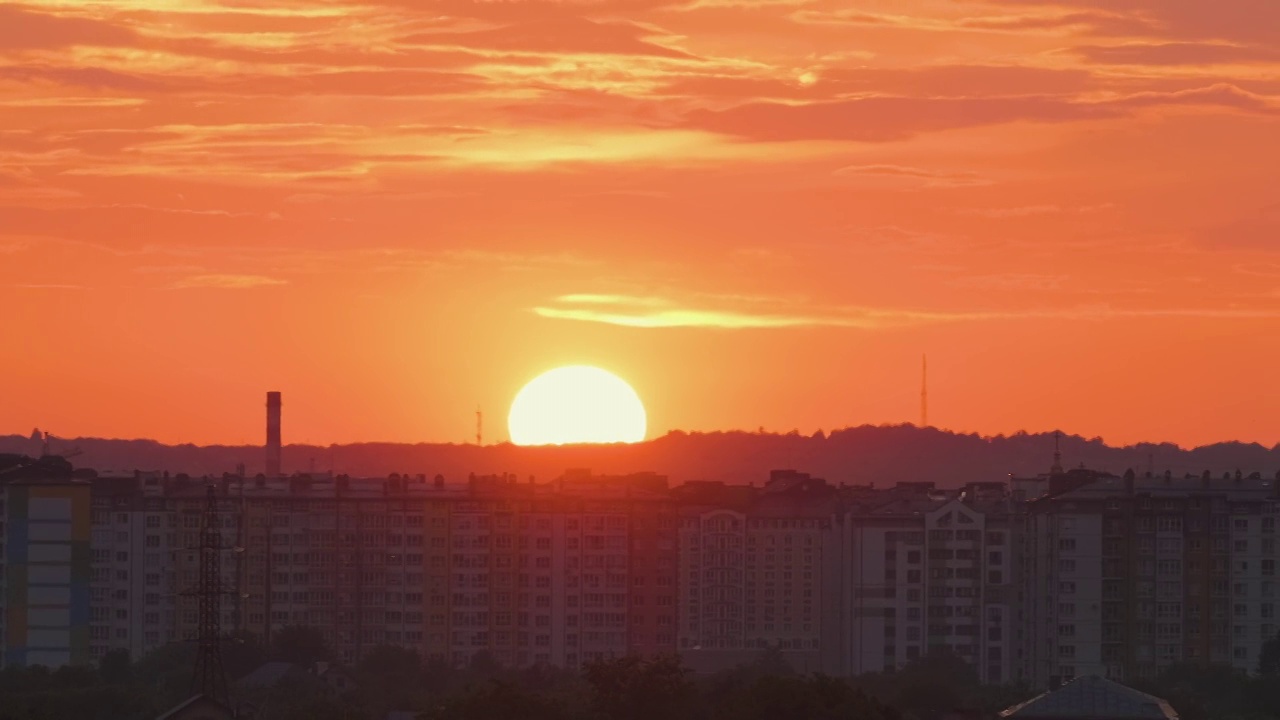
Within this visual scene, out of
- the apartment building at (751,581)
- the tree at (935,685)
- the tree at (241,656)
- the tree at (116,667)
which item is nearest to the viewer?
the tree at (935,685)

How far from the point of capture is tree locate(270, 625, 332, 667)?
128500mm

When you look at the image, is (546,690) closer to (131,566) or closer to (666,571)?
(666,571)

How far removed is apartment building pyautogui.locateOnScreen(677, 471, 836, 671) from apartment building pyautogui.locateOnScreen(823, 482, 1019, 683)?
6081 millimetres

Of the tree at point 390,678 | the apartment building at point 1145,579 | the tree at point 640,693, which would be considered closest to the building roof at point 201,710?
the tree at point 640,693

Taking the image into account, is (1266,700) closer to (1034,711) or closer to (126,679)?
(1034,711)

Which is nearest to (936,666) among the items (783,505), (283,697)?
(783,505)

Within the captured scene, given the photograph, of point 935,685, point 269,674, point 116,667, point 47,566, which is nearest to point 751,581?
point 935,685

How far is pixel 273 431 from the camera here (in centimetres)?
17225

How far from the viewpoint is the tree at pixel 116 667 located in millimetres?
122750

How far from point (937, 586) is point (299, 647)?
30443 mm

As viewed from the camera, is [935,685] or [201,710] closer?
[201,710]

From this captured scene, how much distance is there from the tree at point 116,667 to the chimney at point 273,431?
37.5 m

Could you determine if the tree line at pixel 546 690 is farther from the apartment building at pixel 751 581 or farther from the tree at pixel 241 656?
the apartment building at pixel 751 581

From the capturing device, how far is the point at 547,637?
138375mm
